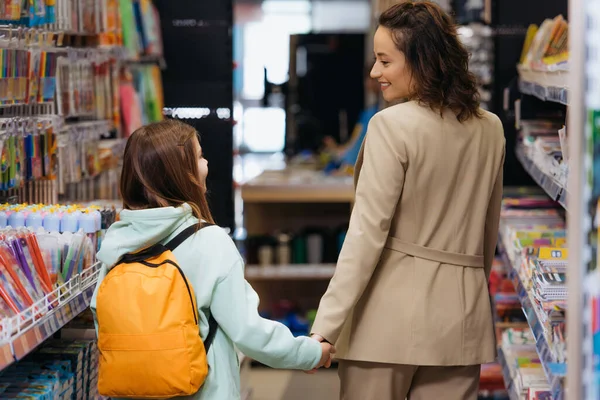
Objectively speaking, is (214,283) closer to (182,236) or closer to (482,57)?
(182,236)

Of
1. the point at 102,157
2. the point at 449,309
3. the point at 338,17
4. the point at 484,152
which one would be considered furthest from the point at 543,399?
the point at 338,17

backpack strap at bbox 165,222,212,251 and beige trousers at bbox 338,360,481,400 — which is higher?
backpack strap at bbox 165,222,212,251

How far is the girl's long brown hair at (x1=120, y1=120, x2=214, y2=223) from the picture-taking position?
2.43 metres

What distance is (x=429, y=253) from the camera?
9.16 feet

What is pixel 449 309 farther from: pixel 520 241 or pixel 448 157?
pixel 520 241

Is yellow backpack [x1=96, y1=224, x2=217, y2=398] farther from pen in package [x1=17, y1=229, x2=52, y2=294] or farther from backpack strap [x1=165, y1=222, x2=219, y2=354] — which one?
pen in package [x1=17, y1=229, x2=52, y2=294]

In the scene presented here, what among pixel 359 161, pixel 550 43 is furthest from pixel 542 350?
pixel 550 43

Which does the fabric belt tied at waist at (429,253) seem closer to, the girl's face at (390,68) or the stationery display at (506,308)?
the girl's face at (390,68)

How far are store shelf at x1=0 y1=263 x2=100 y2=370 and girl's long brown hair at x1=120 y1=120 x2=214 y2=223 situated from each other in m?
0.37

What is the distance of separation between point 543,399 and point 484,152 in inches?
34.4

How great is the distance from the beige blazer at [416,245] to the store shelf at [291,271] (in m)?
3.46

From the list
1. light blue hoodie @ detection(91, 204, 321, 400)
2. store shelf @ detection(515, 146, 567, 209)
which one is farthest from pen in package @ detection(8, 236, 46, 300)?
store shelf @ detection(515, 146, 567, 209)

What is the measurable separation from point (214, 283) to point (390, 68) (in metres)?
0.88

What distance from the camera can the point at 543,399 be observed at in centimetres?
310
